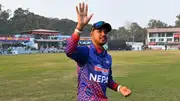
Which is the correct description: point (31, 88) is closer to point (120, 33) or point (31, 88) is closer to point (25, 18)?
point (25, 18)

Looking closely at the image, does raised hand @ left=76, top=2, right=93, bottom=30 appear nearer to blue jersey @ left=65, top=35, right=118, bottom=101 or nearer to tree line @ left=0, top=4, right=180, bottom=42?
blue jersey @ left=65, top=35, right=118, bottom=101

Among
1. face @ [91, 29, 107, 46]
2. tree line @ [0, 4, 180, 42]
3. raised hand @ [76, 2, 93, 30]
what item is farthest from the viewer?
tree line @ [0, 4, 180, 42]

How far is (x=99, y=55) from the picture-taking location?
4.09 meters

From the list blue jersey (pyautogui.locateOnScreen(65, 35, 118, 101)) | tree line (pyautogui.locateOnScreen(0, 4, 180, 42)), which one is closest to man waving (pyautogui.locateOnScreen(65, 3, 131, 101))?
blue jersey (pyautogui.locateOnScreen(65, 35, 118, 101))

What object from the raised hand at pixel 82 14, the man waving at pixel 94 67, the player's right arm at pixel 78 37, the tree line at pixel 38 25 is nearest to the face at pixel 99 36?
the man waving at pixel 94 67

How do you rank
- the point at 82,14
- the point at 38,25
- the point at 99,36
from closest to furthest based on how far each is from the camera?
the point at 82,14 < the point at 99,36 < the point at 38,25

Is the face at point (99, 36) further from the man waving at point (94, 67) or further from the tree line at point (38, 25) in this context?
the tree line at point (38, 25)

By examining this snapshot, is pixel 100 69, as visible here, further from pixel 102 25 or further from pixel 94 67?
pixel 102 25

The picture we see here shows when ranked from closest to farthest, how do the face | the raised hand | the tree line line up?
1. the raised hand
2. the face
3. the tree line

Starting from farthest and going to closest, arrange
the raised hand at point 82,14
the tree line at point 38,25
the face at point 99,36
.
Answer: the tree line at point 38,25
the face at point 99,36
the raised hand at point 82,14

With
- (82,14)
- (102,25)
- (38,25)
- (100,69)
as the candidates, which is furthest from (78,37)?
(38,25)

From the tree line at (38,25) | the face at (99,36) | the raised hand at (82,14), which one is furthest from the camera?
the tree line at (38,25)

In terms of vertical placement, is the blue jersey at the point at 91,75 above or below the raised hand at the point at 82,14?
below

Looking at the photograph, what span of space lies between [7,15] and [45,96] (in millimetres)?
117667
